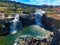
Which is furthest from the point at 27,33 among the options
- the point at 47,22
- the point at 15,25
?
the point at 47,22

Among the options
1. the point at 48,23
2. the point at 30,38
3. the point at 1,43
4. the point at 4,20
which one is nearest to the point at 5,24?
the point at 4,20

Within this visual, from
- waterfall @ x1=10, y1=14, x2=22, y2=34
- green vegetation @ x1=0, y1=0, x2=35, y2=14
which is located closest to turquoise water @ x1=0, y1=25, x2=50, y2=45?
waterfall @ x1=10, y1=14, x2=22, y2=34

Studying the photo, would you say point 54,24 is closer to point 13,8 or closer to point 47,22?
point 47,22

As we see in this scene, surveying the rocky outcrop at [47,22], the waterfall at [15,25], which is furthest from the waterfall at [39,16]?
the waterfall at [15,25]

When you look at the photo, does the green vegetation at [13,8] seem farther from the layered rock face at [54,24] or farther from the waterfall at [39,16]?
the layered rock face at [54,24]

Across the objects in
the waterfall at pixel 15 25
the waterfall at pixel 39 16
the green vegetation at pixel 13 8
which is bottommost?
the waterfall at pixel 15 25

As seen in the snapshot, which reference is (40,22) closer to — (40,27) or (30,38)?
(40,27)

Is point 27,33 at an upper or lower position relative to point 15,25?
lower
